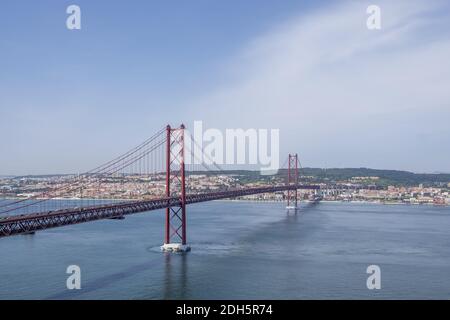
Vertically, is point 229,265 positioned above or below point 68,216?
below

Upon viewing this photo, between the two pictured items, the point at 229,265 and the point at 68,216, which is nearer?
the point at 68,216

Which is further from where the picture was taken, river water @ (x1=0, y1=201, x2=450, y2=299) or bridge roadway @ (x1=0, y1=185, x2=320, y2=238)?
river water @ (x1=0, y1=201, x2=450, y2=299)

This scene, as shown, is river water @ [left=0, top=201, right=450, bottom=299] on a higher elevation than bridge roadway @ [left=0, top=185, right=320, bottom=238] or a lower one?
lower

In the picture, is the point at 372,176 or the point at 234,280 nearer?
the point at 234,280

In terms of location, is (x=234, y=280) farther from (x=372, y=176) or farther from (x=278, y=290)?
(x=372, y=176)

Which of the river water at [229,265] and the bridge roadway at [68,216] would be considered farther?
the river water at [229,265]

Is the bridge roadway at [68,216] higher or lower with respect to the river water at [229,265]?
higher
